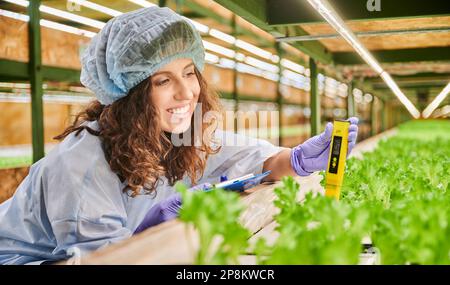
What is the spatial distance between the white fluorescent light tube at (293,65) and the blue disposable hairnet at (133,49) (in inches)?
229

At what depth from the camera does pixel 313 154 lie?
2332 mm

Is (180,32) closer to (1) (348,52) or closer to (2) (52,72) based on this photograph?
(2) (52,72)

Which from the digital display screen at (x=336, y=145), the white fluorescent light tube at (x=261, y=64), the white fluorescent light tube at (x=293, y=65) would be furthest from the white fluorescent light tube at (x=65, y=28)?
the white fluorescent light tube at (x=293, y=65)

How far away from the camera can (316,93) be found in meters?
4.53

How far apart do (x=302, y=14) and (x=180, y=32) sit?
2.46 feet

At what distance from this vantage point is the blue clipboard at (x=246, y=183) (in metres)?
1.84

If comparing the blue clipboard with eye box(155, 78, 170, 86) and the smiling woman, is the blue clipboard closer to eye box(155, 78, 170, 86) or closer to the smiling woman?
the smiling woman

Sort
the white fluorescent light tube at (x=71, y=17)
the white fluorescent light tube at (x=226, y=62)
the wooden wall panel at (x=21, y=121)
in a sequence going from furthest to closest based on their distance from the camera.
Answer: the white fluorescent light tube at (x=226, y=62)
the wooden wall panel at (x=21, y=121)
the white fluorescent light tube at (x=71, y=17)

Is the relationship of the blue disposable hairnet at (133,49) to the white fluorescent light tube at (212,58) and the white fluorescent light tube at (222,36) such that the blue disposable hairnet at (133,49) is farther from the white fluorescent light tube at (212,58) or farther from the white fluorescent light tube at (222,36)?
the white fluorescent light tube at (212,58)

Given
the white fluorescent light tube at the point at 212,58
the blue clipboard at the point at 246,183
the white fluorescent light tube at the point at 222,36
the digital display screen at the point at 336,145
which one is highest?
the white fluorescent light tube at the point at 222,36

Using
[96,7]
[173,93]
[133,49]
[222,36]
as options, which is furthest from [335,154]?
[222,36]

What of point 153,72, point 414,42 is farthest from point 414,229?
point 414,42

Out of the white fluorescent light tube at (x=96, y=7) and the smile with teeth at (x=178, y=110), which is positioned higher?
the white fluorescent light tube at (x=96, y=7)
